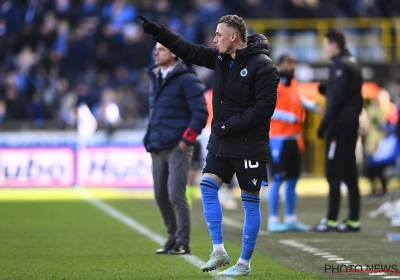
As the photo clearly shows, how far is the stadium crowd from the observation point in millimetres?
23703

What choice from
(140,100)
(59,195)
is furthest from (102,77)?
(59,195)

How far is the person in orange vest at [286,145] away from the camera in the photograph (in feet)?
38.8

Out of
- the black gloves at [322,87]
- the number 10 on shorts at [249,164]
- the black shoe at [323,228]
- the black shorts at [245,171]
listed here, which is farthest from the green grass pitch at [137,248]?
the black gloves at [322,87]

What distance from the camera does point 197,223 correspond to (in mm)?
13133

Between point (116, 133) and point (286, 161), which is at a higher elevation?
point (116, 133)

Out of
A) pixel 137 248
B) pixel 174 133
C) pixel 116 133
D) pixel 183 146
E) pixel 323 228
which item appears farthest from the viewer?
pixel 116 133

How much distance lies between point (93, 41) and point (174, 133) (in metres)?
16.6

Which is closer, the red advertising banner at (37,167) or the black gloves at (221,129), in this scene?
the black gloves at (221,129)

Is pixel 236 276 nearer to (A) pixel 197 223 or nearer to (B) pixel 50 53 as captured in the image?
(A) pixel 197 223

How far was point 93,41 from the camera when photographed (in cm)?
2550

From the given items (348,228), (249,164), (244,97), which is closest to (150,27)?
(244,97)

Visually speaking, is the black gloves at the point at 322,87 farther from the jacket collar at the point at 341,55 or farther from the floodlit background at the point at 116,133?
the floodlit background at the point at 116,133

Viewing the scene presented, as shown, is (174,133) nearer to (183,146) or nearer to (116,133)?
(183,146)

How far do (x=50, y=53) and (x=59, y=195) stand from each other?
6.89 meters
